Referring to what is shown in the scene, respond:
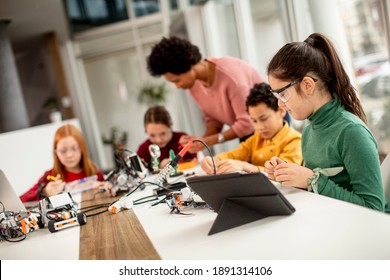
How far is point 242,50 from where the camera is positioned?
4.12m

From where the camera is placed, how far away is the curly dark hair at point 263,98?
82.2 inches

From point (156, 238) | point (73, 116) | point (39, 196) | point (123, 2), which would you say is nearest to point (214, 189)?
point (156, 238)

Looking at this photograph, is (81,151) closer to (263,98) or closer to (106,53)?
(263,98)

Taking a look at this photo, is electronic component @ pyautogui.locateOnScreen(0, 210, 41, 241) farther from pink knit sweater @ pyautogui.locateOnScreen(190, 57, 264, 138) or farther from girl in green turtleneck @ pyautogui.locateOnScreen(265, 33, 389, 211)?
pink knit sweater @ pyautogui.locateOnScreen(190, 57, 264, 138)

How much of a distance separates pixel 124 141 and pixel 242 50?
4.84 m

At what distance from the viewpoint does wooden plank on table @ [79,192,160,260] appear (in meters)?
1.14

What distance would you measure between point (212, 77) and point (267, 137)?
0.75 meters

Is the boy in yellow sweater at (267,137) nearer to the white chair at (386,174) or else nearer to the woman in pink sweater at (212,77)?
the woman in pink sweater at (212,77)

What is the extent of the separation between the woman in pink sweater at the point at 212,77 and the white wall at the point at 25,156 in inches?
40.6

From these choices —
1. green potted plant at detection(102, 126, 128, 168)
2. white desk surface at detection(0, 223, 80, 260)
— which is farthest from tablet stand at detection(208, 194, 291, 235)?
green potted plant at detection(102, 126, 128, 168)

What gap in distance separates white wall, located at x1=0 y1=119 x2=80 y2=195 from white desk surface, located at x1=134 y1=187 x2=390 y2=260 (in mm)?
1384

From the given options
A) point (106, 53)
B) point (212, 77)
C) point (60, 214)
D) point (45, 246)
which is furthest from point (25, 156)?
point (106, 53)

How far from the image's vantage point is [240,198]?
118cm
